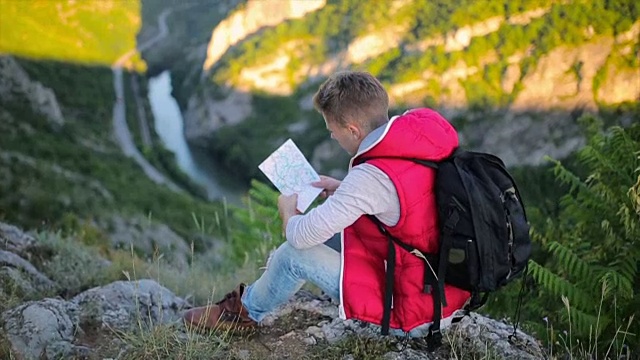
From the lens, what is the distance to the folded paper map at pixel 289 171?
10.8ft

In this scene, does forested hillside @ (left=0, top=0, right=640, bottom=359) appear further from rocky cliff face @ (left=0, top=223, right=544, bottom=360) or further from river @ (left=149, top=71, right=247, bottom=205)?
river @ (left=149, top=71, right=247, bottom=205)

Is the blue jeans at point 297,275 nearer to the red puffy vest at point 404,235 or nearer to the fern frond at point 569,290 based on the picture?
the red puffy vest at point 404,235

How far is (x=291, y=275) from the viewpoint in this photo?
10.4ft

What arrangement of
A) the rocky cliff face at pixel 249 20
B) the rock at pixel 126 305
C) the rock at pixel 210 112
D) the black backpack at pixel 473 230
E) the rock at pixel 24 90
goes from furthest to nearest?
the rocky cliff face at pixel 249 20, the rock at pixel 210 112, the rock at pixel 24 90, the rock at pixel 126 305, the black backpack at pixel 473 230

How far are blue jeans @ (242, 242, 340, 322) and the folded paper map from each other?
34 centimetres

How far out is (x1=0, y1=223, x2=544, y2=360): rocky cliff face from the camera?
3176 millimetres

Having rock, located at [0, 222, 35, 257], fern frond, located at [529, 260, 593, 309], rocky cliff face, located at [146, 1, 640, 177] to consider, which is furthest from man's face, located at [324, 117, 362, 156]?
rocky cliff face, located at [146, 1, 640, 177]

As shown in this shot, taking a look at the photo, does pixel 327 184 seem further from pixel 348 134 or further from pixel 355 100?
pixel 355 100

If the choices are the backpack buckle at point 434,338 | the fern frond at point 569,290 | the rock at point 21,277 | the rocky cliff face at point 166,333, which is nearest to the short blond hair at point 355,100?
the backpack buckle at point 434,338

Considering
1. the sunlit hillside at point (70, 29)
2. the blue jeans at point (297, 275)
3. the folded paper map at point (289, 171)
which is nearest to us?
the blue jeans at point (297, 275)

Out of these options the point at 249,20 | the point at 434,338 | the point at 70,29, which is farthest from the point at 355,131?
the point at 249,20

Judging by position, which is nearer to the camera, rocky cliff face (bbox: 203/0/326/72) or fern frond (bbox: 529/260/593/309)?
fern frond (bbox: 529/260/593/309)

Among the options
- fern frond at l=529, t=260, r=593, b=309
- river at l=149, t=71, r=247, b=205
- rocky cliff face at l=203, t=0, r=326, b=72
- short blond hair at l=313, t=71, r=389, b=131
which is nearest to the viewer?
short blond hair at l=313, t=71, r=389, b=131

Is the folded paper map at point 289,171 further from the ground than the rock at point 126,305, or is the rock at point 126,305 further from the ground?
the folded paper map at point 289,171
